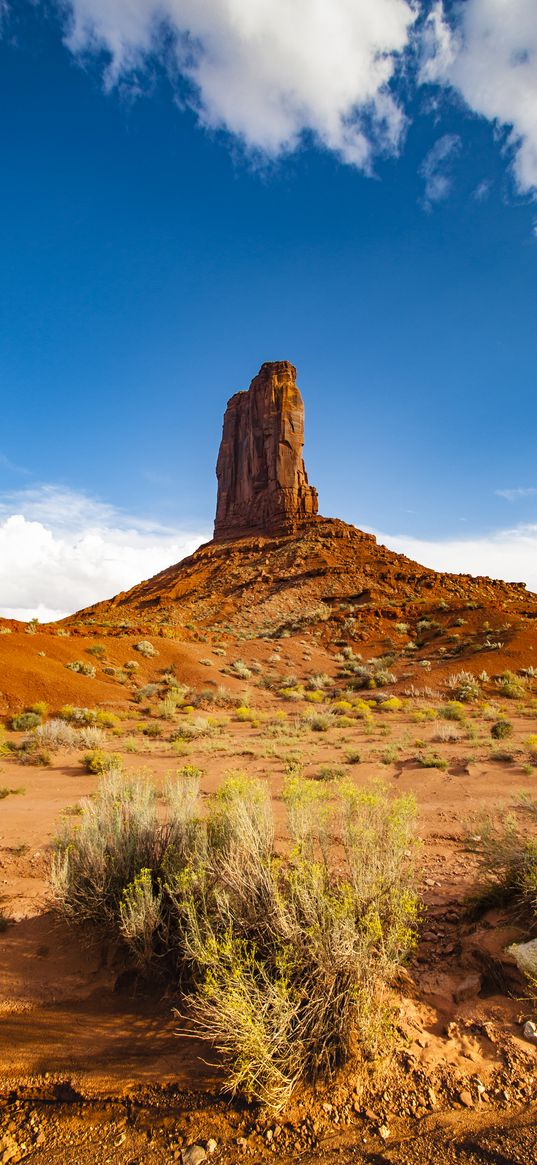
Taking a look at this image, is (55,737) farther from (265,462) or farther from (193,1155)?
(265,462)

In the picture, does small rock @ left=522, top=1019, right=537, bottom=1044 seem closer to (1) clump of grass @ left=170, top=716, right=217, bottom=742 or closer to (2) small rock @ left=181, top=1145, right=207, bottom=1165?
(2) small rock @ left=181, top=1145, right=207, bottom=1165

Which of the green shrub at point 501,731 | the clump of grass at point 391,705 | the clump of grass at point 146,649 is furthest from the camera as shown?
the clump of grass at point 146,649

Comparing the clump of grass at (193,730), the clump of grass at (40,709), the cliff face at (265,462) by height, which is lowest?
the clump of grass at (193,730)

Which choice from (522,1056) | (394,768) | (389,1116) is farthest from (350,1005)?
(394,768)

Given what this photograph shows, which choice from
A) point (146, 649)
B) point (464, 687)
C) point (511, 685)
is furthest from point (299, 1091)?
point (146, 649)

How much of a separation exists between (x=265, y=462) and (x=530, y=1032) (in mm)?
64899

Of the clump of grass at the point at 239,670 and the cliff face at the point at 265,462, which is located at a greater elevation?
the cliff face at the point at 265,462

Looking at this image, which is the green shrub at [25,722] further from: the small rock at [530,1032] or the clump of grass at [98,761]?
the small rock at [530,1032]

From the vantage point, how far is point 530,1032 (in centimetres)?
319

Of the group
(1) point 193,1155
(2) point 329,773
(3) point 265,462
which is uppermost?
(3) point 265,462

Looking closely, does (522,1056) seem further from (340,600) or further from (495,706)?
(340,600)

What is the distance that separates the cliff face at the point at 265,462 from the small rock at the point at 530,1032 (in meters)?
56.4

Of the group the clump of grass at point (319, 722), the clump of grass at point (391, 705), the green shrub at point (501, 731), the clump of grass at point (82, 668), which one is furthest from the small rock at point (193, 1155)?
the clump of grass at point (82, 668)

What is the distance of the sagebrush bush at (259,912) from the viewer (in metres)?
2.89
